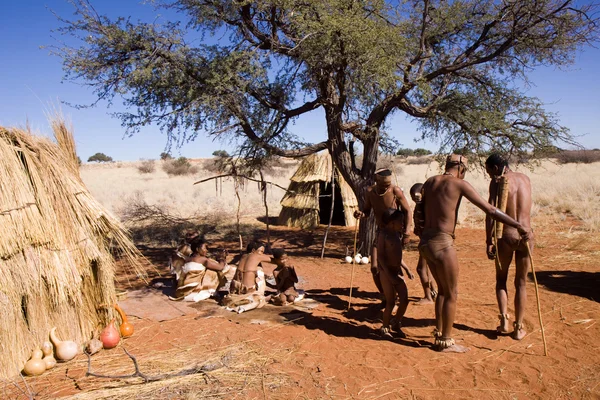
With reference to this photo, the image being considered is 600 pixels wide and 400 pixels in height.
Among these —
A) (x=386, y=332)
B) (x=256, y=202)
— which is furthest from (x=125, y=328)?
(x=256, y=202)

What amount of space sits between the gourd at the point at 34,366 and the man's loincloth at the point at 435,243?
405 centimetres

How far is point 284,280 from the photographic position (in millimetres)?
6746

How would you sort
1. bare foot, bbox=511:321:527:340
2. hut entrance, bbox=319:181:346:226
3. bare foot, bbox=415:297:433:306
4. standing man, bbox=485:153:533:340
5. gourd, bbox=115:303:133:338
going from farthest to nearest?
hut entrance, bbox=319:181:346:226 < bare foot, bbox=415:297:433:306 < gourd, bbox=115:303:133:338 < bare foot, bbox=511:321:527:340 < standing man, bbox=485:153:533:340

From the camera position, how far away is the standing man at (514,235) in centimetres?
497

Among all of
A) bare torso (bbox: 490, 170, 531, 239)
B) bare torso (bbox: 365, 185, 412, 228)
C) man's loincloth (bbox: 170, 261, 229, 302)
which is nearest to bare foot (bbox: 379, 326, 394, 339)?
bare torso (bbox: 365, 185, 412, 228)

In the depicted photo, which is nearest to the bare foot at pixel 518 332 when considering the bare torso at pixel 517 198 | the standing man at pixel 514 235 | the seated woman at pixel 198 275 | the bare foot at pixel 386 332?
the standing man at pixel 514 235

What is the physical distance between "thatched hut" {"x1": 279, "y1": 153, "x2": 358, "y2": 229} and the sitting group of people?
22.0 ft

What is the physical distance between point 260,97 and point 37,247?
17.9 feet

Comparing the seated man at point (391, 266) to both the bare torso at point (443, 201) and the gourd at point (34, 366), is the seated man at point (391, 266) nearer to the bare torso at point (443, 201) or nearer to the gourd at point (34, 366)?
the bare torso at point (443, 201)

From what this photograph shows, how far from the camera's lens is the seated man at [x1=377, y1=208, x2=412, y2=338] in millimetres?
5199

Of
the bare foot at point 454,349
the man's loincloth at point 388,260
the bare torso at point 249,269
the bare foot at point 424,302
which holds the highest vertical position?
the man's loincloth at point 388,260

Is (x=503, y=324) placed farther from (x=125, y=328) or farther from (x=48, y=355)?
(x=48, y=355)

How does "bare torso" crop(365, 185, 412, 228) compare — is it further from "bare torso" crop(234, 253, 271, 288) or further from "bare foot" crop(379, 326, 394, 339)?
"bare torso" crop(234, 253, 271, 288)

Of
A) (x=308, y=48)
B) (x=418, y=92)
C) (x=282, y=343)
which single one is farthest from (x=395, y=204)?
(x=418, y=92)
